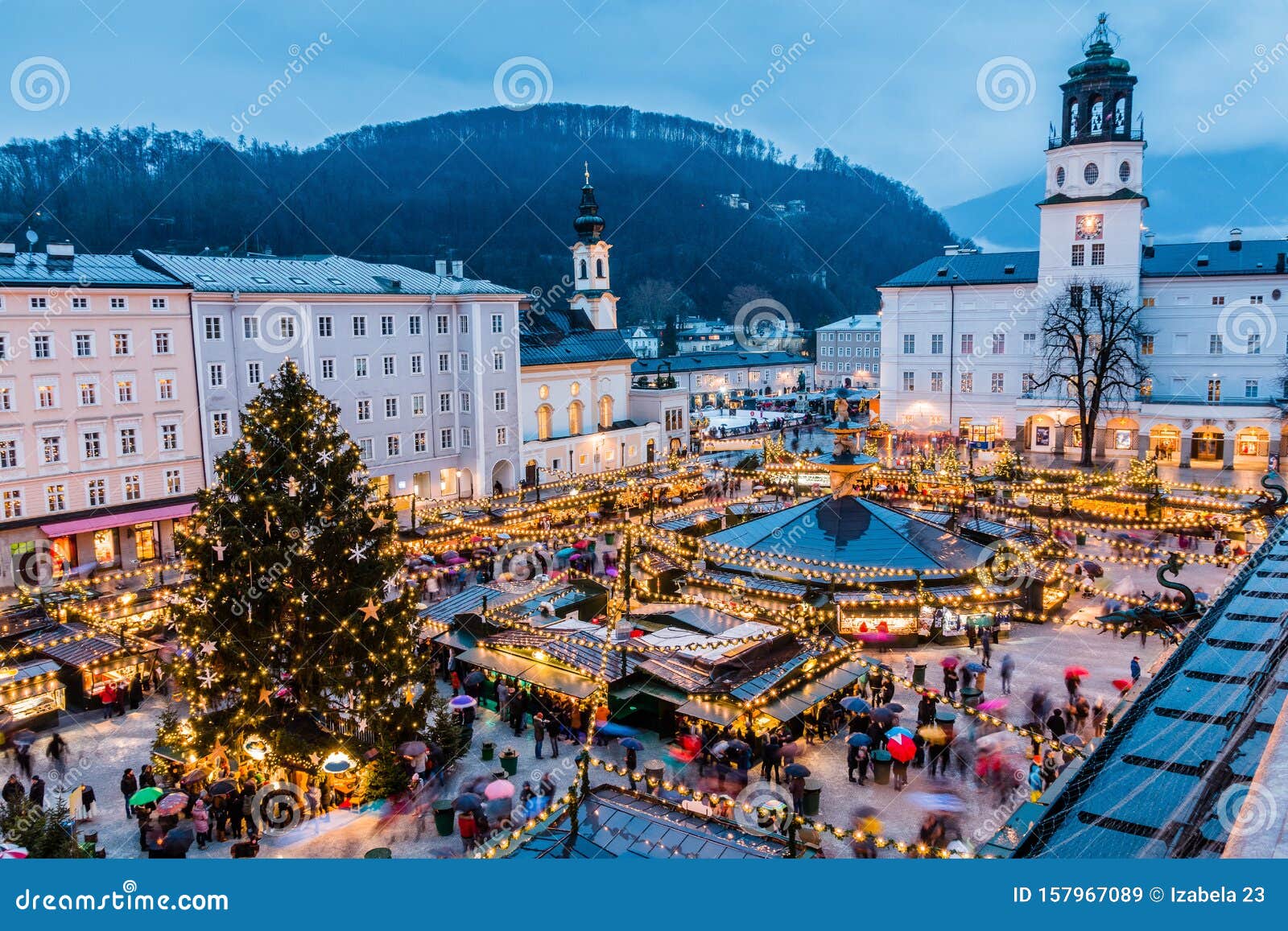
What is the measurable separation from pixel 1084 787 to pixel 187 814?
1388 centimetres

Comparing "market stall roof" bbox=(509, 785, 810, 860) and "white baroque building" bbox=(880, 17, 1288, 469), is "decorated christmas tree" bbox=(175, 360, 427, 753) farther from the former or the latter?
"white baroque building" bbox=(880, 17, 1288, 469)

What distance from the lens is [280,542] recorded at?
1556 cm

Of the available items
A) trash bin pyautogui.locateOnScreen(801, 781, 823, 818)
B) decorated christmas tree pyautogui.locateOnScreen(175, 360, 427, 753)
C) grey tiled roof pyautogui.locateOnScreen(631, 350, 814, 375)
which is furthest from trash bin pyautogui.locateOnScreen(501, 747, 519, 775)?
grey tiled roof pyautogui.locateOnScreen(631, 350, 814, 375)

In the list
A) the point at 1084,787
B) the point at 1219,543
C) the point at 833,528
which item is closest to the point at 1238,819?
the point at 1084,787

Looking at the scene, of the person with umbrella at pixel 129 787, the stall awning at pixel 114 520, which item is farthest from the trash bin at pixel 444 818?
the stall awning at pixel 114 520

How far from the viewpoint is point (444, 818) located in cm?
1516

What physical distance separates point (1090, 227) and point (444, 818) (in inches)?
2160

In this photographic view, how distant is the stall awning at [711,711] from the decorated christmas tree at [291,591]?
5170mm

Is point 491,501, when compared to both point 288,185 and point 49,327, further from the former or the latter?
point 288,185

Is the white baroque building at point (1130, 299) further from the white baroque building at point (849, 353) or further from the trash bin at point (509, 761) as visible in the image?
the trash bin at point (509, 761)

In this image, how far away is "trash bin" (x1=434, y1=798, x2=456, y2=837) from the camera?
1513cm

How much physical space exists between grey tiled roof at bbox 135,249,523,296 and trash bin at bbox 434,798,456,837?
26.5 meters

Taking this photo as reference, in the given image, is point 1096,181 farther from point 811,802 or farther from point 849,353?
point 811,802

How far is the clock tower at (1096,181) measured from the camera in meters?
55.8
